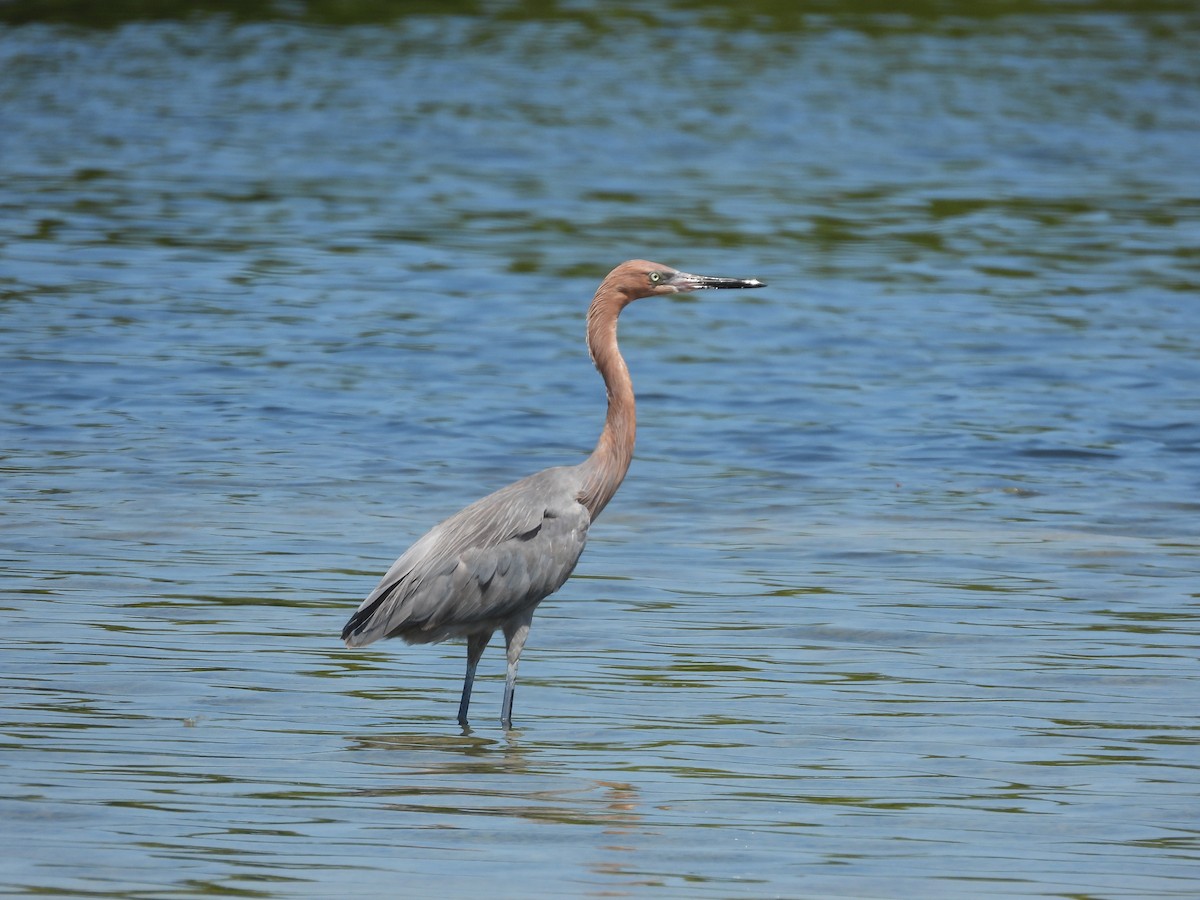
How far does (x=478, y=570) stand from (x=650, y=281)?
66.7 inches

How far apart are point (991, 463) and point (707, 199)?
11135 mm

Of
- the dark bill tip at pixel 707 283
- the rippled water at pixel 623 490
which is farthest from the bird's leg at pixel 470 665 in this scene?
the dark bill tip at pixel 707 283

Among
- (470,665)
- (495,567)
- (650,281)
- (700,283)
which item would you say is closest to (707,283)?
(700,283)

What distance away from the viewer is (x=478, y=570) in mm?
7938

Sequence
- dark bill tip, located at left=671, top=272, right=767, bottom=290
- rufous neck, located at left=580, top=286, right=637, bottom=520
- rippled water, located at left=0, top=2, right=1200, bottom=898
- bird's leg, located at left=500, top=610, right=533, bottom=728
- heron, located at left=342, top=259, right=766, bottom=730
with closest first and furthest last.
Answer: rippled water, located at left=0, top=2, right=1200, bottom=898 < bird's leg, located at left=500, top=610, right=533, bottom=728 < heron, located at left=342, top=259, right=766, bottom=730 < rufous neck, located at left=580, top=286, right=637, bottom=520 < dark bill tip, located at left=671, top=272, right=767, bottom=290

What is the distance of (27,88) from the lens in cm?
3080

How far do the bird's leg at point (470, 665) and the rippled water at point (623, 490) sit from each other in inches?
7.4

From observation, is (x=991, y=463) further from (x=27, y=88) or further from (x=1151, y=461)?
(x=27, y=88)

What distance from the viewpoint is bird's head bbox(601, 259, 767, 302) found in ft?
29.0

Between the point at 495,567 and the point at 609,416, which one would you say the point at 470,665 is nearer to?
the point at 495,567

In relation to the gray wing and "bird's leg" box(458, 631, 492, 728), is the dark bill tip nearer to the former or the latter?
the gray wing

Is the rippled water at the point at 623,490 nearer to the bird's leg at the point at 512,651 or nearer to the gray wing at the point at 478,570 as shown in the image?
the bird's leg at the point at 512,651

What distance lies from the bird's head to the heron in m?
0.67

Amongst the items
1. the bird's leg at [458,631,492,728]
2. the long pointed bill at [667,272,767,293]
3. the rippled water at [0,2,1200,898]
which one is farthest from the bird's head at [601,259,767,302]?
the bird's leg at [458,631,492,728]
